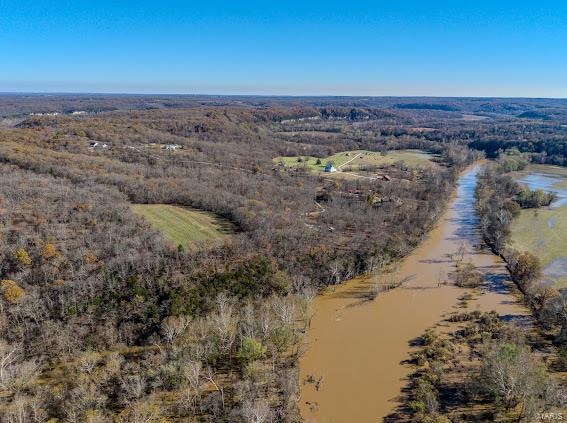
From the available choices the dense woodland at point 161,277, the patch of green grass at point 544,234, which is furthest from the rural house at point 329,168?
the patch of green grass at point 544,234

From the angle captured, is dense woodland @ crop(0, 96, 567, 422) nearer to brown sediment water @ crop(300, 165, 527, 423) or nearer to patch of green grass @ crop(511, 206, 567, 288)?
brown sediment water @ crop(300, 165, 527, 423)

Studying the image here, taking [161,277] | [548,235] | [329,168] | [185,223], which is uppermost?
[329,168]

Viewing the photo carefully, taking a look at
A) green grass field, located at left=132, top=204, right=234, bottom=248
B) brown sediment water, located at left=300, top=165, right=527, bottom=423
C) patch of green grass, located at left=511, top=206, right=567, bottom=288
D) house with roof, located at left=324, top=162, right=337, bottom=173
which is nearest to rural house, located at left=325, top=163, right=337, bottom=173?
house with roof, located at left=324, top=162, right=337, bottom=173

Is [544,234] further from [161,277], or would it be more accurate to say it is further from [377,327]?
[161,277]

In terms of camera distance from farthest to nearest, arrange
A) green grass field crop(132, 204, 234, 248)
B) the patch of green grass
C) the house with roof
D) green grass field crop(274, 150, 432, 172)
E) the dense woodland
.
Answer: green grass field crop(274, 150, 432, 172), the house with roof, the patch of green grass, green grass field crop(132, 204, 234, 248), the dense woodland

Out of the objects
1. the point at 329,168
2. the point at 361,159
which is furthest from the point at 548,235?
the point at 361,159
